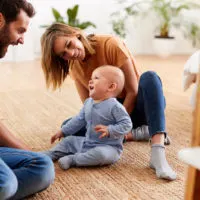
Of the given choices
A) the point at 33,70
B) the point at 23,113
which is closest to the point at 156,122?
the point at 23,113

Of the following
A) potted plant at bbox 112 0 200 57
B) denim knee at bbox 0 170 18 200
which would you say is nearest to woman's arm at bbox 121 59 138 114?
denim knee at bbox 0 170 18 200

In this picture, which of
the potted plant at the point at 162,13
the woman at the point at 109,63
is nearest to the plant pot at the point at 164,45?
the potted plant at the point at 162,13

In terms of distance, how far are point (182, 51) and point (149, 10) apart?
2.55 feet

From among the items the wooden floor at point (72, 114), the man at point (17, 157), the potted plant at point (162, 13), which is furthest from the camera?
the potted plant at point (162, 13)

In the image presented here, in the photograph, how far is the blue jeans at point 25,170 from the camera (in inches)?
44.7

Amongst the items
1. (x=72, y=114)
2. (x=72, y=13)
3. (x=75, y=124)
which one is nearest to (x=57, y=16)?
(x=72, y=13)

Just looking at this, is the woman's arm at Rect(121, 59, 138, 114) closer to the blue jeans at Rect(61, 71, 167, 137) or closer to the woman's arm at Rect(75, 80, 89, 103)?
the blue jeans at Rect(61, 71, 167, 137)

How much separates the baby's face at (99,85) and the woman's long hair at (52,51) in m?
0.16

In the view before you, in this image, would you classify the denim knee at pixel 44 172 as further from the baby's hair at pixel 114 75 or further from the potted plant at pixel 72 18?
the potted plant at pixel 72 18

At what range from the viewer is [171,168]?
1462mm

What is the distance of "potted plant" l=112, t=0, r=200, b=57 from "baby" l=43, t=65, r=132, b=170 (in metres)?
3.42

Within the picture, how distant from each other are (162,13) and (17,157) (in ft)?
12.7

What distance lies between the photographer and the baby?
1446 millimetres

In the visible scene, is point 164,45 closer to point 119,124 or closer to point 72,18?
point 72,18
